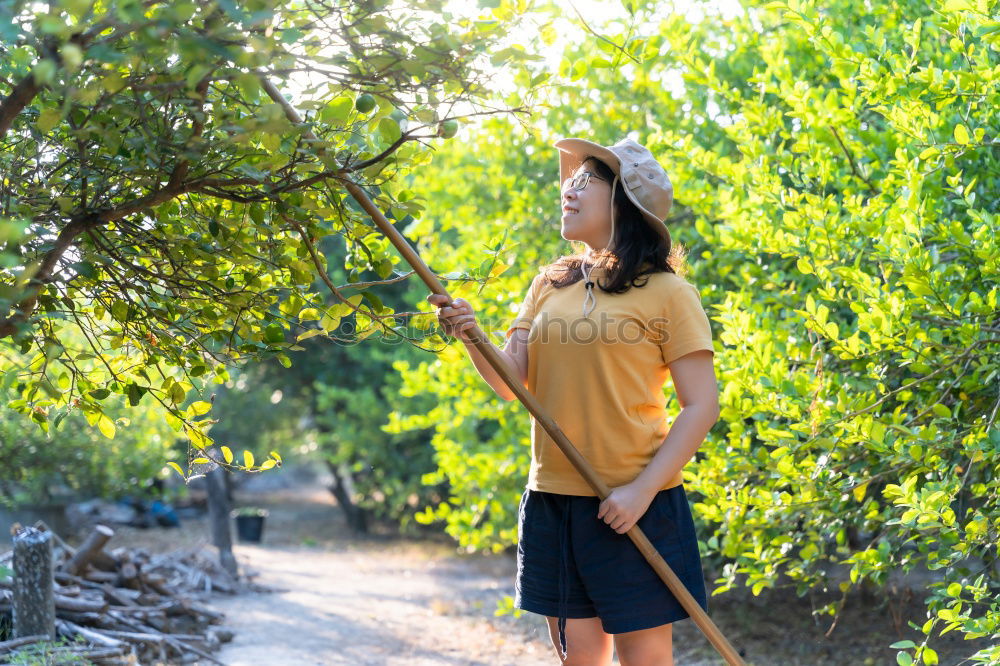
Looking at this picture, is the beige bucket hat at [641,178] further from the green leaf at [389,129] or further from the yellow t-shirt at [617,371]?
the green leaf at [389,129]

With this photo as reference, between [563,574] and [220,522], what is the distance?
6651 millimetres

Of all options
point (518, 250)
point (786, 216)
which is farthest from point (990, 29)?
point (518, 250)

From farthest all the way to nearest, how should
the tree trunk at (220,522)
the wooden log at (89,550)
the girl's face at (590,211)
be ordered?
the tree trunk at (220,522), the wooden log at (89,550), the girl's face at (590,211)

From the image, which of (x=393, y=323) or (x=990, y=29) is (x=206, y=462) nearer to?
(x=393, y=323)

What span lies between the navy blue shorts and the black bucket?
9592mm

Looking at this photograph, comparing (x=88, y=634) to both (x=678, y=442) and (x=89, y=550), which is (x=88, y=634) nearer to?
(x=89, y=550)

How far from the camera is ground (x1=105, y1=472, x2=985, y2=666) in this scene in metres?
5.09

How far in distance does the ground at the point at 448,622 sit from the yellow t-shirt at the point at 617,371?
204cm

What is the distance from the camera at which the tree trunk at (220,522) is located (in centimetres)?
804

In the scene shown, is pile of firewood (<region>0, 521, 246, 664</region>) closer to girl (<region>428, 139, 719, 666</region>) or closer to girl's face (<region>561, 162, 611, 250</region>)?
girl (<region>428, 139, 719, 666</region>)

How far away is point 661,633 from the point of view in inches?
90.7

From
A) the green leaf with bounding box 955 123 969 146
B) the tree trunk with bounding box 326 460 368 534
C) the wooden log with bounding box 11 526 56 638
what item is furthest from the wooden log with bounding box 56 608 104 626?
the tree trunk with bounding box 326 460 368 534

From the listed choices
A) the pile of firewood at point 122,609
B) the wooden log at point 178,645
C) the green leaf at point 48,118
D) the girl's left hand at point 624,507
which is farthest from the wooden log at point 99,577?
the green leaf at point 48,118

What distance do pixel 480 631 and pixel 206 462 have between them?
159 inches
